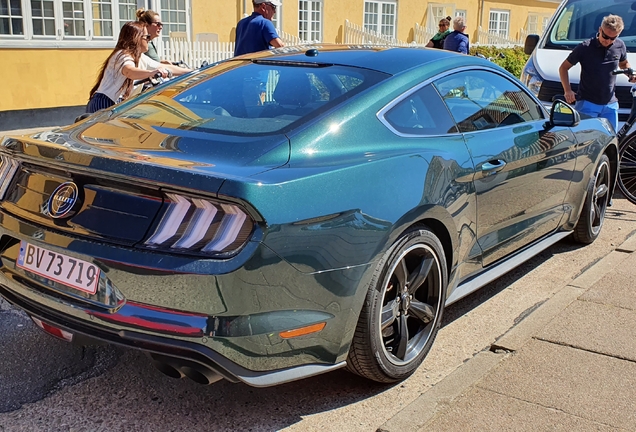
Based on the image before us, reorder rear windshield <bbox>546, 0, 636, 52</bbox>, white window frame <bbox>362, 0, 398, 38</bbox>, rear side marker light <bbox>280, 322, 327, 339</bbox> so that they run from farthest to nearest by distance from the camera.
Result: white window frame <bbox>362, 0, 398, 38</bbox>
rear windshield <bbox>546, 0, 636, 52</bbox>
rear side marker light <bbox>280, 322, 327, 339</bbox>

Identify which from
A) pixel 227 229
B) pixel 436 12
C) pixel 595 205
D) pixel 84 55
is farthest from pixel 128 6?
pixel 436 12

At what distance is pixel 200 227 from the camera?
266 centimetres

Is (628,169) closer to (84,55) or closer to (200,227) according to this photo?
(200,227)

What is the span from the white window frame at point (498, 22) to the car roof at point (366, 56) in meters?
25.0

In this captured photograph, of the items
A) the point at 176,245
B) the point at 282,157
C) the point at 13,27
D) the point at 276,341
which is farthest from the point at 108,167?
the point at 13,27

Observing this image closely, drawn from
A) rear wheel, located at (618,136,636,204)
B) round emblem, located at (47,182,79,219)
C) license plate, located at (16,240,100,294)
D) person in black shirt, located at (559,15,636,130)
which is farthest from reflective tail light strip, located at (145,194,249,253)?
person in black shirt, located at (559,15,636,130)

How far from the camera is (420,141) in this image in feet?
11.5

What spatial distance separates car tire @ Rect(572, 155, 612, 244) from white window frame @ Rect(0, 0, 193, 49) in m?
8.90

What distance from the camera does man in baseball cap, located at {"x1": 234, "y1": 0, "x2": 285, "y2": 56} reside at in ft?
24.3

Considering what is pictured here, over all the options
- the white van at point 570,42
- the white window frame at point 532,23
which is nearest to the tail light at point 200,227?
the white van at point 570,42

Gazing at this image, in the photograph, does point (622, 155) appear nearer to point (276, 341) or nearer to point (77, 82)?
point (276, 341)

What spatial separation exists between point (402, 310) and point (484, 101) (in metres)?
1.50

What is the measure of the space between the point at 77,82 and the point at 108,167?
10.1 metres

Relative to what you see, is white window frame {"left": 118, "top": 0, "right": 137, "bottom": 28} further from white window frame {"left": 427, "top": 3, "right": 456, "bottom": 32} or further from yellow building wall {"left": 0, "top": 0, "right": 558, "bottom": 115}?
white window frame {"left": 427, "top": 3, "right": 456, "bottom": 32}
